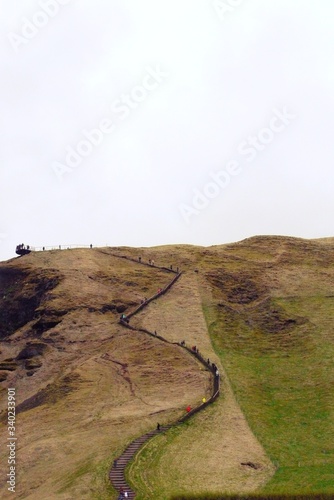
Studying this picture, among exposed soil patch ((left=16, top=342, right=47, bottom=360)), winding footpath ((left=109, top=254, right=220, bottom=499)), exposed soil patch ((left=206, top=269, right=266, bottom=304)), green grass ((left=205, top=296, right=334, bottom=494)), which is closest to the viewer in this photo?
winding footpath ((left=109, top=254, right=220, bottom=499))

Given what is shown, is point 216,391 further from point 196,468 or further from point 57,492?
point 57,492

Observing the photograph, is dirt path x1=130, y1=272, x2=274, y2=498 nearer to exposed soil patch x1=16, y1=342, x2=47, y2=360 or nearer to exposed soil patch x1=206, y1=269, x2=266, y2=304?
exposed soil patch x1=206, y1=269, x2=266, y2=304

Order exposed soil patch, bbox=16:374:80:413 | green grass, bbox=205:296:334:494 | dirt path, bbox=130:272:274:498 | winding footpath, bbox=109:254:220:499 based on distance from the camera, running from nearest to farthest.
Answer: winding footpath, bbox=109:254:220:499, dirt path, bbox=130:272:274:498, green grass, bbox=205:296:334:494, exposed soil patch, bbox=16:374:80:413

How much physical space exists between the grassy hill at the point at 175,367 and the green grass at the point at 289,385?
0.63 feet

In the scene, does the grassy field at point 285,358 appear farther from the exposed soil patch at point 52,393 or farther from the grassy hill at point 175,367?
the exposed soil patch at point 52,393

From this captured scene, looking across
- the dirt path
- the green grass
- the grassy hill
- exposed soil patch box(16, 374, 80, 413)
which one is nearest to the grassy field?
the green grass

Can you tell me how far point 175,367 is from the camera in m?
70.4

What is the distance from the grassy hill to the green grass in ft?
0.63

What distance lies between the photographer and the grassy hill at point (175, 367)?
5131cm

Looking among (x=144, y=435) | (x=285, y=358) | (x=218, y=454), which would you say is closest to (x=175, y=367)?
(x=285, y=358)

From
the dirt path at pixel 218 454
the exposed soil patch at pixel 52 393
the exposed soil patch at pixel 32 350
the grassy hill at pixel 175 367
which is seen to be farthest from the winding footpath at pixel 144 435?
the exposed soil patch at pixel 52 393

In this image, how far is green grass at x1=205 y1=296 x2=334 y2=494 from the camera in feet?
173

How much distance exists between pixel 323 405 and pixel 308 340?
1389cm

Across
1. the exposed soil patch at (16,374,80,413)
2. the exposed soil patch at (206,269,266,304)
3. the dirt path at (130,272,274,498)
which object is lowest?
the dirt path at (130,272,274,498)
